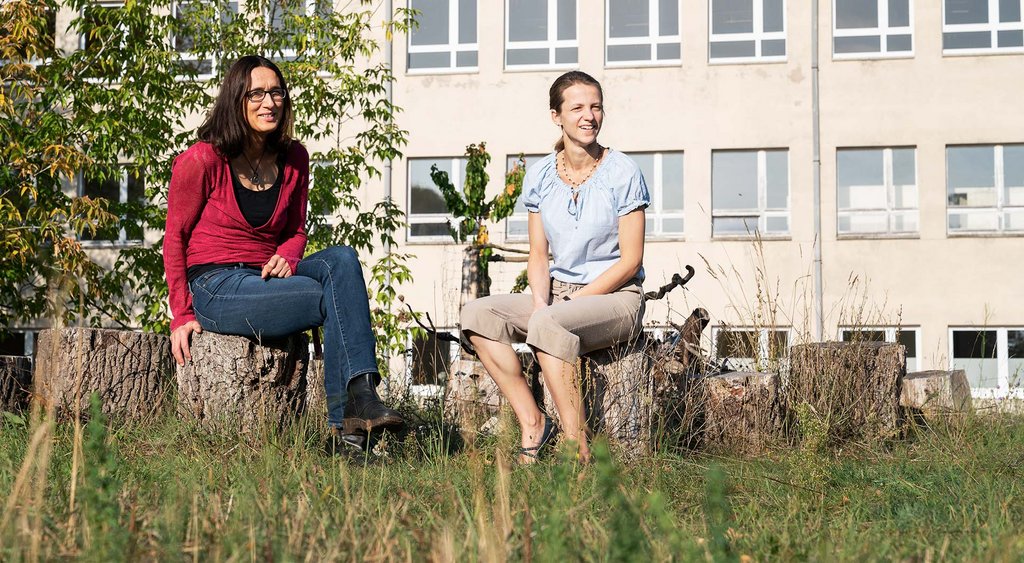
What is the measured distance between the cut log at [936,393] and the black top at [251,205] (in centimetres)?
377

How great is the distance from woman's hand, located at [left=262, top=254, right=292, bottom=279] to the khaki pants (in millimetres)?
798

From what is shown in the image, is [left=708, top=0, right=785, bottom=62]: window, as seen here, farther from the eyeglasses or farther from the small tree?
the eyeglasses

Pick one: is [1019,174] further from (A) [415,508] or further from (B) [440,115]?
(A) [415,508]

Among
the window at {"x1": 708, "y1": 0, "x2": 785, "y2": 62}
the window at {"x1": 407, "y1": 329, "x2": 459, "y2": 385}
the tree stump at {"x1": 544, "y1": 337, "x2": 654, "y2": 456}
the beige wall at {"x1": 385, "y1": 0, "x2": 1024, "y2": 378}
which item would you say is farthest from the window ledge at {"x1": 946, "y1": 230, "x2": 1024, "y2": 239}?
the tree stump at {"x1": 544, "y1": 337, "x2": 654, "y2": 456}

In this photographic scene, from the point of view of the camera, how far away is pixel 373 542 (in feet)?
8.00

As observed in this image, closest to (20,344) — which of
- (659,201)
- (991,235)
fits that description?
(659,201)

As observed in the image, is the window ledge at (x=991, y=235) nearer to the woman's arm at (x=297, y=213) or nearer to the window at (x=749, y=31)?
the window at (x=749, y=31)

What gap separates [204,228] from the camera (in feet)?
15.0

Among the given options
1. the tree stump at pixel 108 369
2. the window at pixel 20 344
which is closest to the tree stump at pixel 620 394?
the tree stump at pixel 108 369

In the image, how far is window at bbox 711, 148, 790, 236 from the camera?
1833 cm

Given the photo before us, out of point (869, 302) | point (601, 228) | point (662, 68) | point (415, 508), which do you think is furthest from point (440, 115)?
point (415, 508)

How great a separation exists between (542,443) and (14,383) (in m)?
2.77

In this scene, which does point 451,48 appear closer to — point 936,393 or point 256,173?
point 936,393

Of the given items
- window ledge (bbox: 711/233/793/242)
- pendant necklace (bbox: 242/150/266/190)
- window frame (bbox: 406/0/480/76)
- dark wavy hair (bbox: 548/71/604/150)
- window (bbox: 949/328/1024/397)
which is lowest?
window (bbox: 949/328/1024/397)
